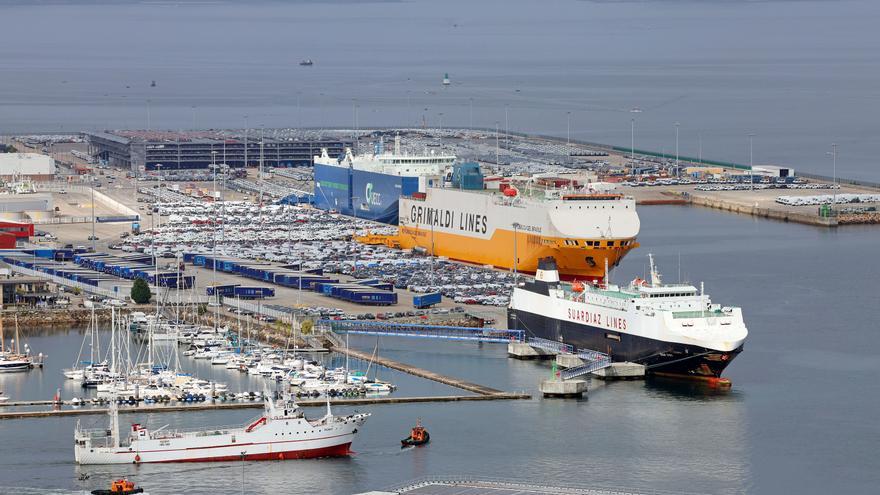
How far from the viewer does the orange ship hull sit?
44.0 metres

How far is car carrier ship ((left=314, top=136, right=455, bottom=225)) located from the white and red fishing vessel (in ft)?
92.5

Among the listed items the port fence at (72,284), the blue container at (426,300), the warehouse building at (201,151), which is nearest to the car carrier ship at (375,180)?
the warehouse building at (201,151)

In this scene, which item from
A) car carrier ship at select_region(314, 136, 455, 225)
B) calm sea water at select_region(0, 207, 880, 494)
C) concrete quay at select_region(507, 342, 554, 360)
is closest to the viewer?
calm sea water at select_region(0, 207, 880, 494)

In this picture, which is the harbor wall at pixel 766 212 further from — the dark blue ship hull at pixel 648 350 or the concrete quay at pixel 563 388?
the concrete quay at pixel 563 388

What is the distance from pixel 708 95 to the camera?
124375 mm

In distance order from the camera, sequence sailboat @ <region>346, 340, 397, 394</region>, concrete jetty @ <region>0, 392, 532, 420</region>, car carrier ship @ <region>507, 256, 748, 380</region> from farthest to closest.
Answer: car carrier ship @ <region>507, 256, 748, 380</region>, sailboat @ <region>346, 340, 397, 394</region>, concrete jetty @ <region>0, 392, 532, 420</region>

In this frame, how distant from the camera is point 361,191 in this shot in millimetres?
58594

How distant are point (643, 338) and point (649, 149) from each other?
55.0m

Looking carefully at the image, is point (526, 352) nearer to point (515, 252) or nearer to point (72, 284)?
point (515, 252)

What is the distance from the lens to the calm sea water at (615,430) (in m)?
25.4

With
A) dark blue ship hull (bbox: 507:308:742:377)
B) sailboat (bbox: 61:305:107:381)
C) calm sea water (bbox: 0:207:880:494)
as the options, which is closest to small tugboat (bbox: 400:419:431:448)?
calm sea water (bbox: 0:207:880:494)

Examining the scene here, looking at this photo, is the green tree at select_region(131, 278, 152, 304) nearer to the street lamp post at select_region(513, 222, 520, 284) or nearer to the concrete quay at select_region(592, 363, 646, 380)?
the street lamp post at select_region(513, 222, 520, 284)

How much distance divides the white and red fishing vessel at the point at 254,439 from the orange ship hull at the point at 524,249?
15422 mm

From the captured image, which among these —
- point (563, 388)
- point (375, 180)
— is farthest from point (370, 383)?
point (375, 180)
